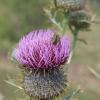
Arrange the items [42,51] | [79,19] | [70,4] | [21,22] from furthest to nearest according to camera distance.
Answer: [21,22] → [79,19] → [70,4] → [42,51]

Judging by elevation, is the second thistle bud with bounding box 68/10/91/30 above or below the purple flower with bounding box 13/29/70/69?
below

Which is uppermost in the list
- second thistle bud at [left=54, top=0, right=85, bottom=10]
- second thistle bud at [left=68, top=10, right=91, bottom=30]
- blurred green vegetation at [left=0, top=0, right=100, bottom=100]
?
second thistle bud at [left=54, top=0, right=85, bottom=10]

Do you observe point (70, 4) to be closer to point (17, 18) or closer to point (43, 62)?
point (43, 62)

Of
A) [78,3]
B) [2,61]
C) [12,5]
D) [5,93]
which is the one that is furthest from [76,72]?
[78,3]

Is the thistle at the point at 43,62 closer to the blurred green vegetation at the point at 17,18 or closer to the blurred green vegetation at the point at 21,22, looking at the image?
the blurred green vegetation at the point at 21,22

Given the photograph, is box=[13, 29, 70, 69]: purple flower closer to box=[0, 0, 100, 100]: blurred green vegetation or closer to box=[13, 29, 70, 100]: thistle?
box=[13, 29, 70, 100]: thistle

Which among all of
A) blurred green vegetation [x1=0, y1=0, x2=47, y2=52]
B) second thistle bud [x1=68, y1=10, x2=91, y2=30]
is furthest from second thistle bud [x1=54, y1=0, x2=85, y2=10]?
blurred green vegetation [x1=0, y1=0, x2=47, y2=52]

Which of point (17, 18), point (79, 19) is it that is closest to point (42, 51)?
point (79, 19)

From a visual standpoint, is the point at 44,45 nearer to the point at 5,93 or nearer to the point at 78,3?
the point at 78,3

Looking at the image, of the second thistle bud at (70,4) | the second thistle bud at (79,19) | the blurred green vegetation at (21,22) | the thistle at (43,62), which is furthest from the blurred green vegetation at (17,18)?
the thistle at (43,62)
